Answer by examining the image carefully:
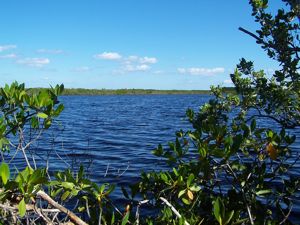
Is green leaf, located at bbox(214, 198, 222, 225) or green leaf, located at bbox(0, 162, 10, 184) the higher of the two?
green leaf, located at bbox(0, 162, 10, 184)

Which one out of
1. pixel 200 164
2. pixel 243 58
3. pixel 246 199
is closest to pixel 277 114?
pixel 243 58

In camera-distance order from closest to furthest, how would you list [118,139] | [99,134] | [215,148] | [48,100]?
[48,100] < [215,148] < [118,139] < [99,134]

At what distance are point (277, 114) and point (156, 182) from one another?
1.66 meters

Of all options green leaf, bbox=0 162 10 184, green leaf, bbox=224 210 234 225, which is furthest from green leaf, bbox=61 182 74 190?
green leaf, bbox=224 210 234 225

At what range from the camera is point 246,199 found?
154 inches

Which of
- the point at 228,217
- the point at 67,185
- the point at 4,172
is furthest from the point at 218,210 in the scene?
the point at 4,172

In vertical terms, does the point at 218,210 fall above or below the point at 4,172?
below

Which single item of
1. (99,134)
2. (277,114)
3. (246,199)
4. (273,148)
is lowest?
(99,134)

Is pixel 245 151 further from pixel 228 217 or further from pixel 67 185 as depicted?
pixel 67 185

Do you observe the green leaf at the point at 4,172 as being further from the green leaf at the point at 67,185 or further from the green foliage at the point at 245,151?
the green foliage at the point at 245,151

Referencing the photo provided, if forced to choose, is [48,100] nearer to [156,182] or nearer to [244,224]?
[156,182]

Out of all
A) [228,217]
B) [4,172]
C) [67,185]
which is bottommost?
[228,217]

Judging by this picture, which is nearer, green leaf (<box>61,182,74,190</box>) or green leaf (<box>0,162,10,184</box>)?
green leaf (<box>0,162,10,184</box>)

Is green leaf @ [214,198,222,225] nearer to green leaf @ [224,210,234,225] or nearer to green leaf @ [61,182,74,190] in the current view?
green leaf @ [224,210,234,225]
